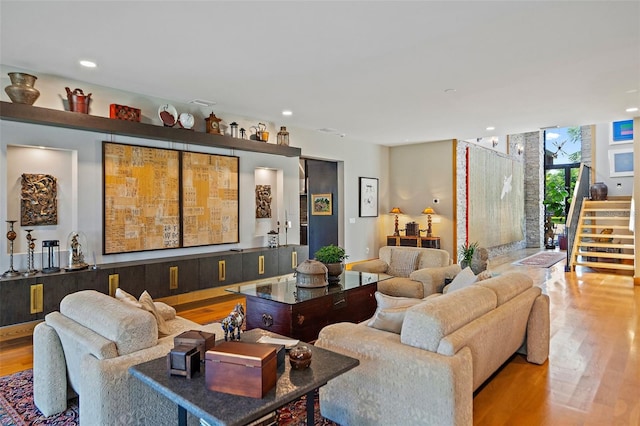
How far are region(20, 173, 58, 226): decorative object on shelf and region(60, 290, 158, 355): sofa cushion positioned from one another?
252 centimetres

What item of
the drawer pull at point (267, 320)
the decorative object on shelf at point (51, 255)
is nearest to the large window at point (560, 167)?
the drawer pull at point (267, 320)

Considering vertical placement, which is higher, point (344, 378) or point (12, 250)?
point (12, 250)

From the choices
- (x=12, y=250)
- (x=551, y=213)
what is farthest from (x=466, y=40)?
(x=551, y=213)

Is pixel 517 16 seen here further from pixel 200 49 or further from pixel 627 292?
pixel 627 292

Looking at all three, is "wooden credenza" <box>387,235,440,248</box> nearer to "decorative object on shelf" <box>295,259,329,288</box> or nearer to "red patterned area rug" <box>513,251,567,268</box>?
"red patterned area rug" <box>513,251,567,268</box>

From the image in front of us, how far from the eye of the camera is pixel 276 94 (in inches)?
205

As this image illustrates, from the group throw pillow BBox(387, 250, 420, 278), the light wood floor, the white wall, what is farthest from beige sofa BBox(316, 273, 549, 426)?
the white wall

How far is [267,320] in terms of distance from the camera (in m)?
3.59

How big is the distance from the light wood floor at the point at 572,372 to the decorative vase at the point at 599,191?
5.05 m

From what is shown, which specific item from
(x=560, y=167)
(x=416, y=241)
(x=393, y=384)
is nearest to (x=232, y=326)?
(x=393, y=384)

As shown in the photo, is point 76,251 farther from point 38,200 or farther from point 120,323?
point 120,323

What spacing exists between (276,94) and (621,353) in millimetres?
4721

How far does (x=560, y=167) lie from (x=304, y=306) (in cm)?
1336

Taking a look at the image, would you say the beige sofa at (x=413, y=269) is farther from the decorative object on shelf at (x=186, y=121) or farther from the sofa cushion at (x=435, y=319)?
the decorative object on shelf at (x=186, y=121)
